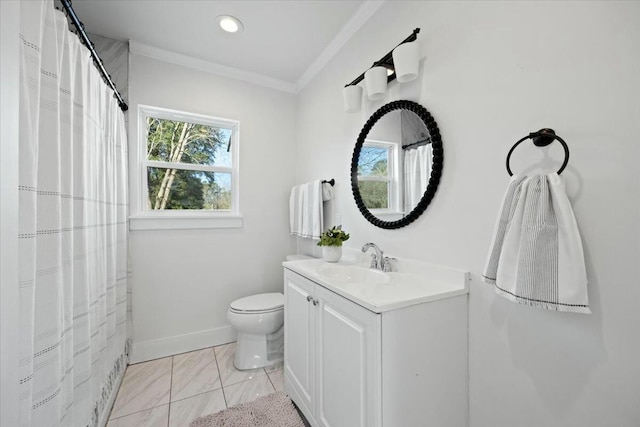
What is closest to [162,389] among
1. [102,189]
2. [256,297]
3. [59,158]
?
[256,297]

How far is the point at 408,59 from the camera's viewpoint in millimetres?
1252

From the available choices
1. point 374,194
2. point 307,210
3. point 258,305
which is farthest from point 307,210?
point 258,305

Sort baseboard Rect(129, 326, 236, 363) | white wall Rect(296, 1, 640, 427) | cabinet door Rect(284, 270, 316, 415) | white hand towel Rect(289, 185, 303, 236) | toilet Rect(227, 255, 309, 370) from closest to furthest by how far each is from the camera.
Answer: white wall Rect(296, 1, 640, 427) < cabinet door Rect(284, 270, 316, 415) < toilet Rect(227, 255, 309, 370) < baseboard Rect(129, 326, 236, 363) < white hand towel Rect(289, 185, 303, 236)

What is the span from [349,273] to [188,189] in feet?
5.50

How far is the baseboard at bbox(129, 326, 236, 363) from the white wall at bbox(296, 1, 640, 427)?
188 centimetres

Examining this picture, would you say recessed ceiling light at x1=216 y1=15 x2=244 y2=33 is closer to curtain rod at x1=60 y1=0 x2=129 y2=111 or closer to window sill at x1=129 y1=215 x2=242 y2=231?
curtain rod at x1=60 y1=0 x2=129 y2=111

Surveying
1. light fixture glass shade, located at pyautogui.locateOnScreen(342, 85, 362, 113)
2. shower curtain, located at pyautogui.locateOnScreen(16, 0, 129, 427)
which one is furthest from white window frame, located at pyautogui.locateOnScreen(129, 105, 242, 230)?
light fixture glass shade, located at pyautogui.locateOnScreen(342, 85, 362, 113)

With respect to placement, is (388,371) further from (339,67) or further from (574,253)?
(339,67)

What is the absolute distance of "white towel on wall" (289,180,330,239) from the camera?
6.86 feet

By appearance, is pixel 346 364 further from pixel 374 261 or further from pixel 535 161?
pixel 535 161

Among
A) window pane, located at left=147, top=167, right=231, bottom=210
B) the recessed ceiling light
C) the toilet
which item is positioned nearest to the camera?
the recessed ceiling light

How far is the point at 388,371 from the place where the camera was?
910 millimetres

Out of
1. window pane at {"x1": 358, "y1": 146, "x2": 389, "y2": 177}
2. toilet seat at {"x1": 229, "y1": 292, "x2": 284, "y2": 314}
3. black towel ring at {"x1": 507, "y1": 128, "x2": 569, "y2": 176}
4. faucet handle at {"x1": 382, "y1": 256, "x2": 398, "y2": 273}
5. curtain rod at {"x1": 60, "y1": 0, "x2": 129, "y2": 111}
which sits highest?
curtain rod at {"x1": 60, "y1": 0, "x2": 129, "y2": 111}

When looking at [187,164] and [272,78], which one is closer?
[187,164]
